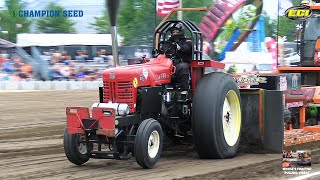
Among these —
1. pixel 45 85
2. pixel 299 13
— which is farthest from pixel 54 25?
pixel 299 13

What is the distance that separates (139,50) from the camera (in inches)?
1127

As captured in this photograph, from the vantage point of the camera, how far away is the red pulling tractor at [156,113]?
22.1 feet

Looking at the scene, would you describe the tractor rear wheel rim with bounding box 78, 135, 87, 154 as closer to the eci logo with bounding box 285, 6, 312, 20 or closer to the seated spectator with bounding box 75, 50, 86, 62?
the eci logo with bounding box 285, 6, 312, 20

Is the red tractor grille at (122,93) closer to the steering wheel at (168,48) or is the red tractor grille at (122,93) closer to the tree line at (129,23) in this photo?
the steering wheel at (168,48)

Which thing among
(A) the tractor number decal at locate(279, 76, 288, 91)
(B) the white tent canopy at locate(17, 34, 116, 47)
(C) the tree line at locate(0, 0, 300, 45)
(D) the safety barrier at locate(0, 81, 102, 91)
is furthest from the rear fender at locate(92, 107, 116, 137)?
(B) the white tent canopy at locate(17, 34, 116, 47)

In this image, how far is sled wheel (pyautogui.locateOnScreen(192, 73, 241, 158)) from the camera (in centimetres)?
732

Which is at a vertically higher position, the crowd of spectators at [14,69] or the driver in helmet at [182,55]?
the crowd of spectators at [14,69]

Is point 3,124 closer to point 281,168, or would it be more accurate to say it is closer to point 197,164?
point 197,164

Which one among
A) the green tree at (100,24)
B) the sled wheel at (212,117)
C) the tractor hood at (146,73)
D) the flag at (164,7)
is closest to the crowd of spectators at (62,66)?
the flag at (164,7)

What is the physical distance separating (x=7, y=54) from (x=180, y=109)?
21.7 meters

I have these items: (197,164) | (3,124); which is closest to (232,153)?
(197,164)

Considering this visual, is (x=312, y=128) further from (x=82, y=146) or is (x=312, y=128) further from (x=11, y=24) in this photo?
(x=11, y=24)

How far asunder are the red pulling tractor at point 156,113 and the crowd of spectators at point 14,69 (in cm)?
2004

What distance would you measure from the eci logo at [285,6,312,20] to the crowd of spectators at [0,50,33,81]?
18.6 metres
